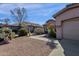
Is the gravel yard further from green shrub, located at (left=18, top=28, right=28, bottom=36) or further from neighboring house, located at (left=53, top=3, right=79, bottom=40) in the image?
neighboring house, located at (left=53, top=3, right=79, bottom=40)

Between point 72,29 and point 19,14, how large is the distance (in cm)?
394

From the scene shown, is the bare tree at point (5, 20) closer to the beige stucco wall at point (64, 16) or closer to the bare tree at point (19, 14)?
the bare tree at point (19, 14)

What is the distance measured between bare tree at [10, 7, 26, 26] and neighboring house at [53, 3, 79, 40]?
2299mm

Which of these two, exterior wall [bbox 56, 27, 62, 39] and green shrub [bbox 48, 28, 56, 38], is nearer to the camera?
green shrub [bbox 48, 28, 56, 38]

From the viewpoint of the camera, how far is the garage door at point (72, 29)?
448 inches

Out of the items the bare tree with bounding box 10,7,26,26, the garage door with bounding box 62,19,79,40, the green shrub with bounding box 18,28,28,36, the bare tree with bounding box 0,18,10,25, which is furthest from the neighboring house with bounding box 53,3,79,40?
the bare tree with bounding box 0,18,10,25

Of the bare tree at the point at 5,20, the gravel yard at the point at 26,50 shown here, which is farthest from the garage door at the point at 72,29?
the bare tree at the point at 5,20

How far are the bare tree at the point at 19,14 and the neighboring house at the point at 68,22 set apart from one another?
2299 mm

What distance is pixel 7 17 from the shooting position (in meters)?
10.6

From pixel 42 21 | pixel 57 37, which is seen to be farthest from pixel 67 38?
pixel 42 21

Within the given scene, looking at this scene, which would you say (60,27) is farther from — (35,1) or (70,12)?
(35,1)

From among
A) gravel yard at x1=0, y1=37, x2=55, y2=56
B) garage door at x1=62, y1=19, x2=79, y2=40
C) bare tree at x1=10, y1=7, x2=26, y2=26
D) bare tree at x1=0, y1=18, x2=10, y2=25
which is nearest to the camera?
gravel yard at x1=0, y1=37, x2=55, y2=56

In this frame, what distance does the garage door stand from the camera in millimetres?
11391

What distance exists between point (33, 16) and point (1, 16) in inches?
82.0
